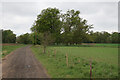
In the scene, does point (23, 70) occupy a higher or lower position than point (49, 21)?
lower

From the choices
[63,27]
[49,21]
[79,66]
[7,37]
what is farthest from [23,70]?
[7,37]

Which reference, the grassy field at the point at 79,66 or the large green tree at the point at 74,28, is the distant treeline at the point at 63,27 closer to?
the large green tree at the point at 74,28

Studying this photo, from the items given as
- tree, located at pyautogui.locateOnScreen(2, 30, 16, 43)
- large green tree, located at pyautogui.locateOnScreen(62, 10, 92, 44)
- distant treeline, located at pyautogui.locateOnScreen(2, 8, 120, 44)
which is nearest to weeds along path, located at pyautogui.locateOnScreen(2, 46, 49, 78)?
distant treeline, located at pyautogui.locateOnScreen(2, 8, 120, 44)

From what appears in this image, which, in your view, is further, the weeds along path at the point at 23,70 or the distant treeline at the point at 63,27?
the distant treeline at the point at 63,27

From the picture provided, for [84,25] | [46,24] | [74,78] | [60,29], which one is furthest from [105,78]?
[84,25]

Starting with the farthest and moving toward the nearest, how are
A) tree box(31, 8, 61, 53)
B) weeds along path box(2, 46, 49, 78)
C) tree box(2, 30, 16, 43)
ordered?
tree box(2, 30, 16, 43) < tree box(31, 8, 61, 53) < weeds along path box(2, 46, 49, 78)

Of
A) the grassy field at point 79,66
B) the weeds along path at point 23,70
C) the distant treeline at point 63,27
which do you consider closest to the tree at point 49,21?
the distant treeline at point 63,27

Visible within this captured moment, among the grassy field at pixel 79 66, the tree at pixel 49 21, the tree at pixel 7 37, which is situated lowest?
the grassy field at pixel 79 66

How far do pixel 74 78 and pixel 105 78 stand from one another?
1990mm

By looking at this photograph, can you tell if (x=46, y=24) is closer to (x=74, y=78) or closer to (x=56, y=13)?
(x=56, y=13)

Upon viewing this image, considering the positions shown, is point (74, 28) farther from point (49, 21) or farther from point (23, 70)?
point (23, 70)

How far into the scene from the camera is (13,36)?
318 ft

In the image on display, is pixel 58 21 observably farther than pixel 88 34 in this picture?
No

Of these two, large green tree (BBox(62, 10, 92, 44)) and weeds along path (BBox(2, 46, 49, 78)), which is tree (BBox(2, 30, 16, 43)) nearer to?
large green tree (BBox(62, 10, 92, 44))
